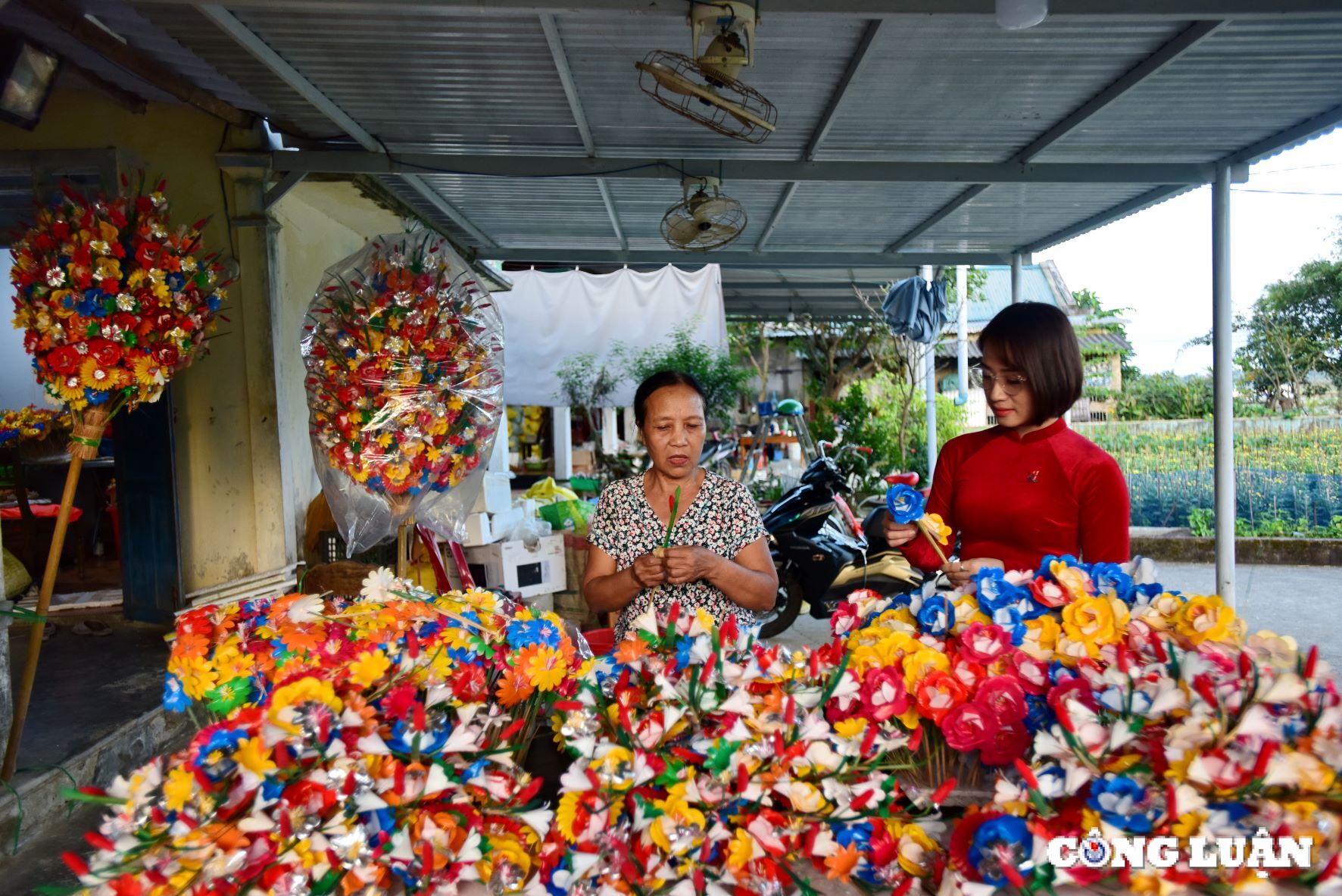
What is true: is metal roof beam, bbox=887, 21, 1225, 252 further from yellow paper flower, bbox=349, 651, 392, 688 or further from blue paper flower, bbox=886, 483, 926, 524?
yellow paper flower, bbox=349, 651, 392, 688

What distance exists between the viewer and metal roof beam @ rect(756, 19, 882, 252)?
131 inches

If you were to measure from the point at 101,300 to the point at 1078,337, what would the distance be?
512 inches

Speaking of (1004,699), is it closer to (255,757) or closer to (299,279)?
(255,757)

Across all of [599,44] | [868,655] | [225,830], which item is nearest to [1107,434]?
[599,44]

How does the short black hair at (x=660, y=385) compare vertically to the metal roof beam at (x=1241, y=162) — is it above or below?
below

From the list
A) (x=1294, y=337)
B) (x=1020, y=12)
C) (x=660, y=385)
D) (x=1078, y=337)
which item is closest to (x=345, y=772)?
(x=660, y=385)

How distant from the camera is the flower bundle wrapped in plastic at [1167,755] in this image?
966 millimetres

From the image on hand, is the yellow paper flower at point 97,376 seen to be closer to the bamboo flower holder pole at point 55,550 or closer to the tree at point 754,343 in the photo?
the bamboo flower holder pole at point 55,550

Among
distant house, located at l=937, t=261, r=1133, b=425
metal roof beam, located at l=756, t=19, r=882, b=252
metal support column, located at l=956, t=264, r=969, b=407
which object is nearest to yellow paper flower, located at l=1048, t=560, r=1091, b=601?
metal roof beam, located at l=756, t=19, r=882, b=252

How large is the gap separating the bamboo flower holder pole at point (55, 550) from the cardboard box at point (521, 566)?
2.19 m

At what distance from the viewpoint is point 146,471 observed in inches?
182

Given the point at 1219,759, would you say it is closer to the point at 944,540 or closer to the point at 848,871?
the point at 848,871

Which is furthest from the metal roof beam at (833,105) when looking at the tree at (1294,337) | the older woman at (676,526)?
the tree at (1294,337)

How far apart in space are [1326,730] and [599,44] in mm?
3288
